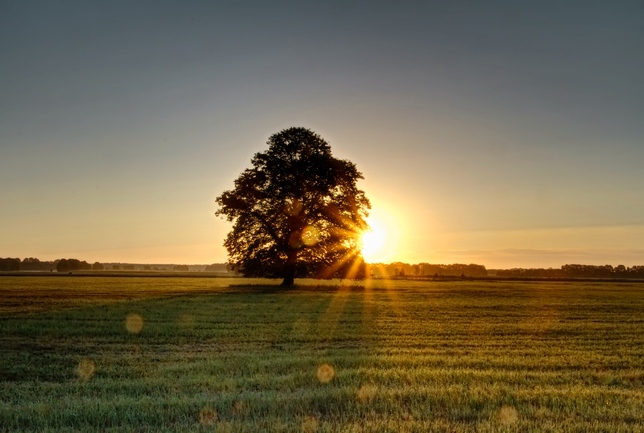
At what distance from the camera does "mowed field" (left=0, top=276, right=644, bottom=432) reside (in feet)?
28.5

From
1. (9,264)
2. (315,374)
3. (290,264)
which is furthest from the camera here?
(9,264)

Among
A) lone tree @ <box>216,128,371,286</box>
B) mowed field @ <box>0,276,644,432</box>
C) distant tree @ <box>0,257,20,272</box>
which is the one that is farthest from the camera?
distant tree @ <box>0,257,20,272</box>

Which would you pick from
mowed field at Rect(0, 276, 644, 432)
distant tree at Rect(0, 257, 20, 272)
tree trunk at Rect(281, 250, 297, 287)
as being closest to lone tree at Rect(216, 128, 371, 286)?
tree trunk at Rect(281, 250, 297, 287)

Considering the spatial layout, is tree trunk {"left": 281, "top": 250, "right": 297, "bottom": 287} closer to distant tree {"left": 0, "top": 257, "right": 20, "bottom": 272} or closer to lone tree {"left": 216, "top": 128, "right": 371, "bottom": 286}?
lone tree {"left": 216, "top": 128, "right": 371, "bottom": 286}

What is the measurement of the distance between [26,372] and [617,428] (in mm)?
12009

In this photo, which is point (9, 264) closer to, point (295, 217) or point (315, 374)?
point (295, 217)

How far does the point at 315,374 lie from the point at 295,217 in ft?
125

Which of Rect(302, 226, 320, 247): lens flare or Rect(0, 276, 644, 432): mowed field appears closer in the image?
Rect(0, 276, 644, 432): mowed field

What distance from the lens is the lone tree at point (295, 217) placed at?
49688mm

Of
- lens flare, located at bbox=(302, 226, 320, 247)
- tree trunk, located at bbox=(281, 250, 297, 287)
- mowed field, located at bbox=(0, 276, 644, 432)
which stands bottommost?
mowed field, located at bbox=(0, 276, 644, 432)

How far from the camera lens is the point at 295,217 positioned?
5012 centimetres

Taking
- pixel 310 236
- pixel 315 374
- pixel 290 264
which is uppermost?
pixel 310 236

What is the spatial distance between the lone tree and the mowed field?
80.3ft

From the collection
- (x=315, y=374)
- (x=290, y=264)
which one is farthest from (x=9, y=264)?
(x=315, y=374)
